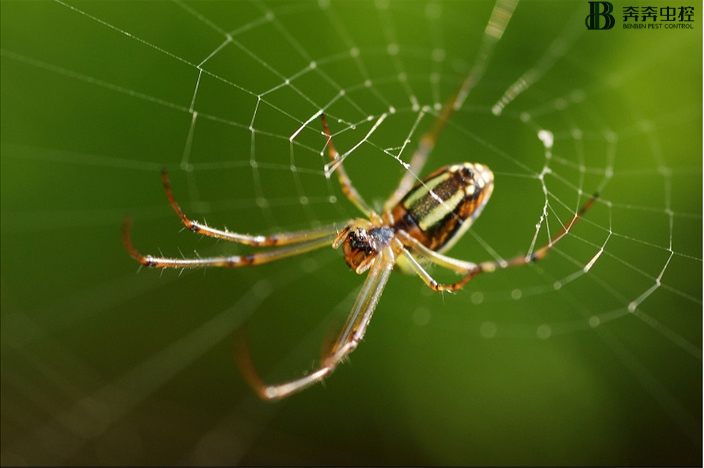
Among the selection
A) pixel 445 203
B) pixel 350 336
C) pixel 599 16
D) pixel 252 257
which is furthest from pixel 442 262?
pixel 599 16

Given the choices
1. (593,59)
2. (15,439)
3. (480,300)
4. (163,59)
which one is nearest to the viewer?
(163,59)

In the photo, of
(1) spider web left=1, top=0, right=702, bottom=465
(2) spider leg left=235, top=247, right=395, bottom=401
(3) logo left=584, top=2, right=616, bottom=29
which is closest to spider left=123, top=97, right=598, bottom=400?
(2) spider leg left=235, top=247, right=395, bottom=401

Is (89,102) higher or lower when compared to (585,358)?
higher

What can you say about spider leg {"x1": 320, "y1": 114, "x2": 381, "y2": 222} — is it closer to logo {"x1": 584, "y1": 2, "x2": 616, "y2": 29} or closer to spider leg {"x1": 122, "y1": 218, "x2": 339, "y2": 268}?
spider leg {"x1": 122, "y1": 218, "x2": 339, "y2": 268}

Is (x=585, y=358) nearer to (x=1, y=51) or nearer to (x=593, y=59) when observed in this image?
(x=593, y=59)

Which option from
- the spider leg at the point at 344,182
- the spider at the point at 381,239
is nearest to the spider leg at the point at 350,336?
the spider at the point at 381,239

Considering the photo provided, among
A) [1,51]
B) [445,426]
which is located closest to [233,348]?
[445,426]

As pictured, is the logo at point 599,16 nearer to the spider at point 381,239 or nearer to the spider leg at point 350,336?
the spider at point 381,239
